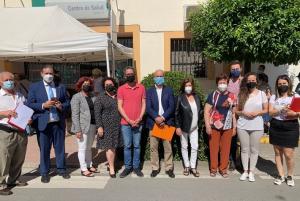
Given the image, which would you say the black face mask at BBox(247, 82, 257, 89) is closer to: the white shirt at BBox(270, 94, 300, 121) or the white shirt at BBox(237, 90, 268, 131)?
the white shirt at BBox(237, 90, 268, 131)

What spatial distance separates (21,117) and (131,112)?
1.72 metres

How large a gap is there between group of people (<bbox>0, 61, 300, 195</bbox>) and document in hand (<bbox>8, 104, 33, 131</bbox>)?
0.23 meters

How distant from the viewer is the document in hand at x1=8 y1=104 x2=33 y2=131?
17.9 ft

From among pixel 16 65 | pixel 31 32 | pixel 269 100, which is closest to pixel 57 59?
pixel 31 32

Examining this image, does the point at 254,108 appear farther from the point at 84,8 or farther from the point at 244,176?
the point at 84,8

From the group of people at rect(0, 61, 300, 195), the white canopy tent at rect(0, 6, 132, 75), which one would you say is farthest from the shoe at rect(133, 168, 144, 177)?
the white canopy tent at rect(0, 6, 132, 75)

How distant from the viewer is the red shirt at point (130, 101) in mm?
6180

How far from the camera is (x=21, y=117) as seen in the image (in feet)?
18.2

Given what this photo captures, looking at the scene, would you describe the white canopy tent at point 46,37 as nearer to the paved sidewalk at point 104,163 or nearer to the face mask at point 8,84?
the paved sidewalk at point 104,163

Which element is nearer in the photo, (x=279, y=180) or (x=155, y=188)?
(x=155, y=188)

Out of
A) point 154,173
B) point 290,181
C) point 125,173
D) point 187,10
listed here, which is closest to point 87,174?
point 125,173

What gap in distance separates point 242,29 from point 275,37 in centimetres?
76

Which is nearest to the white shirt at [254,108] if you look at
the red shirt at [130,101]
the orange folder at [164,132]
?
the orange folder at [164,132]

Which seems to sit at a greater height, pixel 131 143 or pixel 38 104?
pixel 38 104
